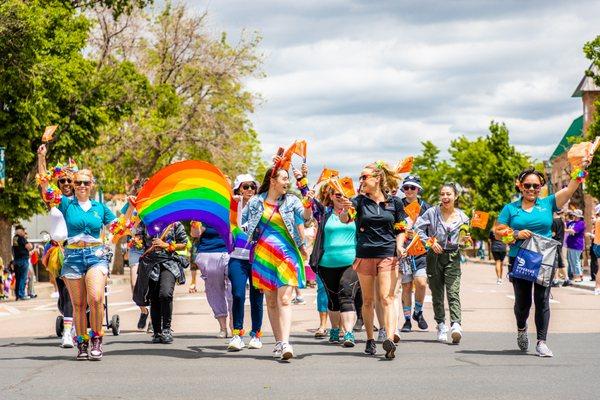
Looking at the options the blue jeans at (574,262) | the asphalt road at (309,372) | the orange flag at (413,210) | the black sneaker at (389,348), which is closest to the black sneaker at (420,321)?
the orange flag at (413,210)

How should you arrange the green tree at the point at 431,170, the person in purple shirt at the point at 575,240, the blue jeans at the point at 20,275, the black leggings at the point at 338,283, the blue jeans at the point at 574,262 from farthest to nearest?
the green tree at the point at 431,170 < the blue jeans at the point at 574,262 < the blue jeans at the point at 20,275 < the person in purple shirt at the point at 575,240 < the black leggings at the point at 338,283

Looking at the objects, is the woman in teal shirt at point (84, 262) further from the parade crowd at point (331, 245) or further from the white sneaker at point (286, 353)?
the white sneaker at point (286, 353)

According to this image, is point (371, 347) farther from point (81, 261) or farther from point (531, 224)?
point (81, 261)

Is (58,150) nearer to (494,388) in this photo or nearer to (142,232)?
(142,232)

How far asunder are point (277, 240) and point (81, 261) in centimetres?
198

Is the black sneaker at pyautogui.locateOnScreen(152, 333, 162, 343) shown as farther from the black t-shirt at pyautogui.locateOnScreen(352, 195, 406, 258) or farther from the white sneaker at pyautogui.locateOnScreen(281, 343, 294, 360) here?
the black t-shirt at pyautogui.locateOnScreen(352, 195, 406, 258)

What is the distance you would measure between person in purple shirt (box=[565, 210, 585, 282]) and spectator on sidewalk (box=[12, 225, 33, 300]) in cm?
1308

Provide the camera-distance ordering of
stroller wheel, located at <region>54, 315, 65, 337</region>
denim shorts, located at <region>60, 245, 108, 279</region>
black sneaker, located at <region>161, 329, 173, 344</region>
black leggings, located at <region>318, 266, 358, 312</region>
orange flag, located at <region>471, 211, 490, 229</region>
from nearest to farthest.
A: denim shorts, located at <region>60, 245, 108, 279</region> → black leggings, located at <region>318, 266, 358, 312</region> → orange flag, located at <region>471, 211, 490, 229</region> → black sneaker, located at <region>161, 329, 173, 344</region> → stroller wheel, located at <region>54, 315, 65, 337</region>

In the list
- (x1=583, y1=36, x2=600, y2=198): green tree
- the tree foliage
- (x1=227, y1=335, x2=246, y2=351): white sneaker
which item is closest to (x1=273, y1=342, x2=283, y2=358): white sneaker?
(x1=227, y1=335, x2=246, y2=351): white sneaker

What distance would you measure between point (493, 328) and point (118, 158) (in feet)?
99.1

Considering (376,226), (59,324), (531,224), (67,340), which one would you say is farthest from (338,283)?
(59,324)

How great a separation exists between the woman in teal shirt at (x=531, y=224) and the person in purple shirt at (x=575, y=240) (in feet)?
50.9

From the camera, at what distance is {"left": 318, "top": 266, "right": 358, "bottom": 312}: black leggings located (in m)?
12.2

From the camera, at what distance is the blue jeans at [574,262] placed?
27797mm
